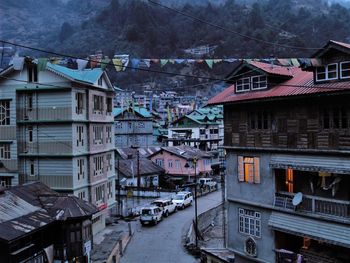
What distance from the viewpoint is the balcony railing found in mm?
20438

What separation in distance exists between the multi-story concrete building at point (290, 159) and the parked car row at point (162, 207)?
16512mm

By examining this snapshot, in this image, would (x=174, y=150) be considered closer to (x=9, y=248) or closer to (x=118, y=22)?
(x=9, y=248)

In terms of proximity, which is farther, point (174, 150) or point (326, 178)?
point (174, 150)

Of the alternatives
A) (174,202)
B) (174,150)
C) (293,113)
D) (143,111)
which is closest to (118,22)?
(143,111)

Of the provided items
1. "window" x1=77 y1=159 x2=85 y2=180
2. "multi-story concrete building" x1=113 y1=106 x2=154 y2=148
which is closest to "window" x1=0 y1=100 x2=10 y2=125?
"window" x1=77 y1=159 x2=85 y2=180

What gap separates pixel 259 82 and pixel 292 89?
2.79m

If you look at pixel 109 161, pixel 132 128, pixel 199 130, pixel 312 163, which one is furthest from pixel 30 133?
pixel 199 130

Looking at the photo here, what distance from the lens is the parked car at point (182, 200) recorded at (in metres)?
50.3

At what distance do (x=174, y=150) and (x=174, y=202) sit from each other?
17953mm

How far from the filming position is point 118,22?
607 ft

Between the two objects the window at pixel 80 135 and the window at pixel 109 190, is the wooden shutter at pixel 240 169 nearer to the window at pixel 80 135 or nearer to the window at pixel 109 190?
the window at pixel 80 135

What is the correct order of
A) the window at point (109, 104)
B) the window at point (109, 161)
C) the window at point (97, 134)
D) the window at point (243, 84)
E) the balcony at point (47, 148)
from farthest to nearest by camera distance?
the window at point (109, 161) → the window at point (109, 104) → the window at point (97, 134) → the balcony at point (47, 148) → the window at point (243, 84)

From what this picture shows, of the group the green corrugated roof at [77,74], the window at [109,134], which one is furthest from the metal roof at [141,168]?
the green corrugated roof at [77,74]

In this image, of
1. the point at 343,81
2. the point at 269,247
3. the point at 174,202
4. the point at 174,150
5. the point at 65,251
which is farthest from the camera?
the point at 174,150
